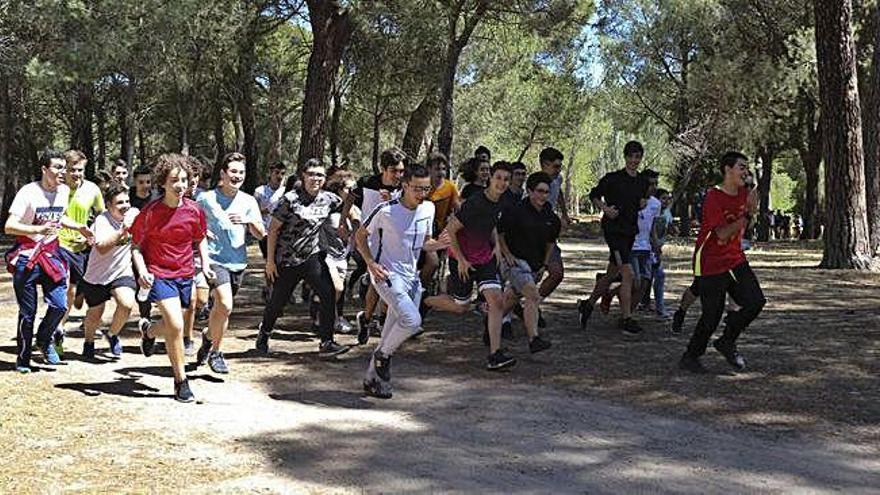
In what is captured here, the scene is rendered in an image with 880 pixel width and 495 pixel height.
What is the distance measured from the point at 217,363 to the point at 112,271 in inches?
50.8

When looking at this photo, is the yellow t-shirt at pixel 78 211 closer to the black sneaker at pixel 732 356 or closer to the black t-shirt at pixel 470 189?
the black t-shirt at pixel 470 189

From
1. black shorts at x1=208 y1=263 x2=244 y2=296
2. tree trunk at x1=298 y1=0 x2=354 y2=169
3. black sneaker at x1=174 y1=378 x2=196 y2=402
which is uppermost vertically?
tree trunk at x1=298 y1=0 x2=354 y2=169

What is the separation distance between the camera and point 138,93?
35.5 metres

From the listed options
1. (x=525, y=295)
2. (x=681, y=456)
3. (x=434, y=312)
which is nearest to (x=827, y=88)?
(x=434, y=312)

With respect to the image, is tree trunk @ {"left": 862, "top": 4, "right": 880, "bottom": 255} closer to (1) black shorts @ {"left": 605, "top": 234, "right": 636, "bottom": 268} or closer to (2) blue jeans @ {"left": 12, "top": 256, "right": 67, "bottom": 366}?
(1) black shorts @ {"left": 605, "top": 234, "right": 636, "bottom": 268}

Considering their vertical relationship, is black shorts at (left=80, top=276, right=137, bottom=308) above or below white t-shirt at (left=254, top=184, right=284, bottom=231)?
below

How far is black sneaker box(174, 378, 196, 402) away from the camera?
653 cm

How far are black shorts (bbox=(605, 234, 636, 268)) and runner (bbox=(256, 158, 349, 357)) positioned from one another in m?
3.03

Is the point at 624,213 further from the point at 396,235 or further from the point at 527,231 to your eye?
the point at 396,235

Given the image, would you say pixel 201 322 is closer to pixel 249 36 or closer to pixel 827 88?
pixel 827 88

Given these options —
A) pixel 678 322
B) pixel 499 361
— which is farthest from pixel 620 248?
pixel 499 361

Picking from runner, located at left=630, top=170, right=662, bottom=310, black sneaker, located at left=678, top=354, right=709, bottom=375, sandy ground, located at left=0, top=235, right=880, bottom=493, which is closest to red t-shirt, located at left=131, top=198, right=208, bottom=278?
sandy ground, located at left=0, top=235, right=880, bottom=493

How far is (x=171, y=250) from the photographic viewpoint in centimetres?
668

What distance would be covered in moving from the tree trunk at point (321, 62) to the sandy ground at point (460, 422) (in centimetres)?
1006
